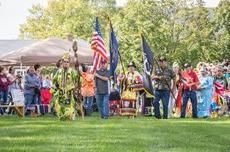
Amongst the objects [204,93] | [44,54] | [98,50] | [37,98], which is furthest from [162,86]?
[44,54]

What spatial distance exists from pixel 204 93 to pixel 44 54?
8.51 metres

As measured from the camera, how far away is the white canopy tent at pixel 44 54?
27406 millimetres

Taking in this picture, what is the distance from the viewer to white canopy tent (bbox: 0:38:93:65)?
Result: 27.4 m

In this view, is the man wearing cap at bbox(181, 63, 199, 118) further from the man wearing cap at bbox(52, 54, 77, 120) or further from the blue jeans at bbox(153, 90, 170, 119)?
the man wearing cap at bbox(52, 54, 77, 120)

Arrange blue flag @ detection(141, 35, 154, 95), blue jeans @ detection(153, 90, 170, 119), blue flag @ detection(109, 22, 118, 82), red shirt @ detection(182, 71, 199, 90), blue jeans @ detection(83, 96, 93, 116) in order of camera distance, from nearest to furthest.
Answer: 1. blue jeans @ detection(153, 90, 170, 119)
2. red shirt @ detection(182, 71, 199, 90)
3. blue flag @ detection(141, 35, 154, 95)
4. blue jeans @ detection(83, 96, 93, 116)
5. blue flag @ detection(109, 22, 118, 82)

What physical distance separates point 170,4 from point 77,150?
172 feet

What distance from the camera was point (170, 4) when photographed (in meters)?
62.3

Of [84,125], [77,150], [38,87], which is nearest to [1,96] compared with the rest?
[38,87]

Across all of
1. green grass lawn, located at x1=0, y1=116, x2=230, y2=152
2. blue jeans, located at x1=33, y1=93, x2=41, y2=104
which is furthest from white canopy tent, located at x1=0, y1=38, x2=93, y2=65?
green grass lawn, located at x1=0, y1=116, x2=230, y2=152

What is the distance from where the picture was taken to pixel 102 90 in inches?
803

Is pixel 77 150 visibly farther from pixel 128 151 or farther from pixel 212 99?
pixel 212 99

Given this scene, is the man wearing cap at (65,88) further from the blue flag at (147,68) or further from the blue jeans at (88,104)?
the blue jeans at (88,104)

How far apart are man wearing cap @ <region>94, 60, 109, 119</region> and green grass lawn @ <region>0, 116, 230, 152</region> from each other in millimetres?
3783

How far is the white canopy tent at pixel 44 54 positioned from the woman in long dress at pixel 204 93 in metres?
6.81
